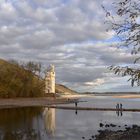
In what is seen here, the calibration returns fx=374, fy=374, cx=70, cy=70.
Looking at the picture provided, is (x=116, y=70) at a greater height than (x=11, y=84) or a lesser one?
lesser

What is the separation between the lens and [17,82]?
5886 inches

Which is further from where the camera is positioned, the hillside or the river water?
the hillside

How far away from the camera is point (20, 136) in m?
38.3

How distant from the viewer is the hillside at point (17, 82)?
148 m

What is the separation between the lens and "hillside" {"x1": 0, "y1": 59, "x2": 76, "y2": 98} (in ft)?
484

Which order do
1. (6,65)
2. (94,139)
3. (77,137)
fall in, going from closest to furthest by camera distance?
(94,139), (77,137), (6,65)

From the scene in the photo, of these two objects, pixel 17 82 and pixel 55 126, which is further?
pixel 17 82

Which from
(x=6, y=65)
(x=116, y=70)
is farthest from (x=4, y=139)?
(x=6, y=65)

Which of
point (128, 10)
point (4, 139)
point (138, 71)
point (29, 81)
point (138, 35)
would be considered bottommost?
point (4, 139)

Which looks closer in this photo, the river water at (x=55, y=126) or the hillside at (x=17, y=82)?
the river water at (x=55, y=126)

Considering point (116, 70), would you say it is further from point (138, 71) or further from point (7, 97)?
point (7, 97)

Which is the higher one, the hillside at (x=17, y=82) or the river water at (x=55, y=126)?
the hillside at (x=17, y=82)

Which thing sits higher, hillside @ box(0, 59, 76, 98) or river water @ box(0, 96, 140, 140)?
hillside @ box(0, 59, 76, 98)

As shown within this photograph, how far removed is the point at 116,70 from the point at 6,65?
145 m
